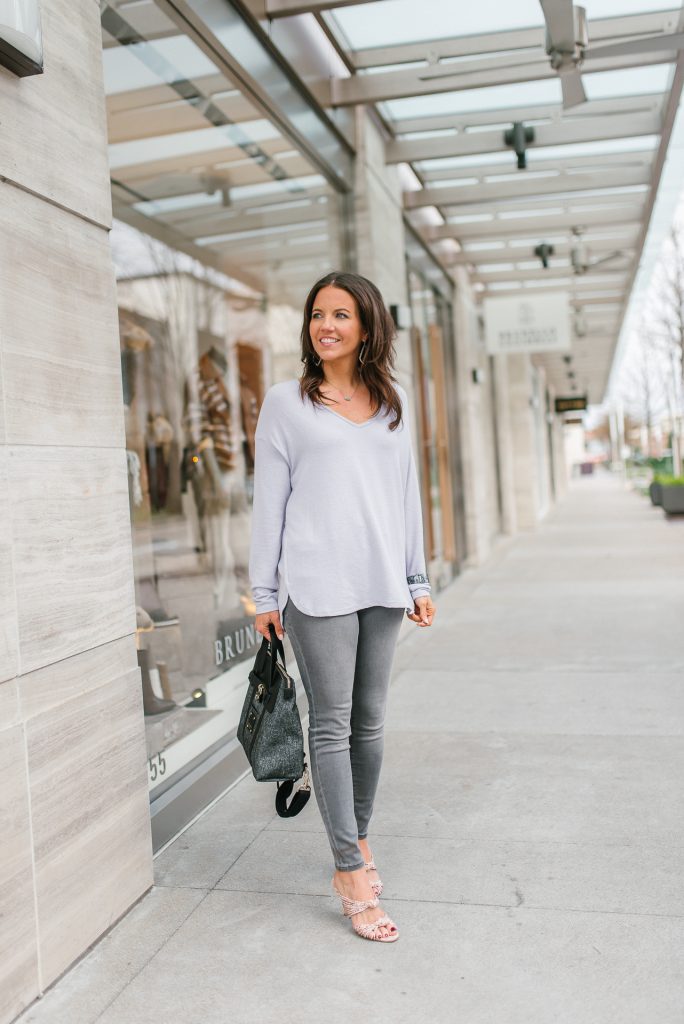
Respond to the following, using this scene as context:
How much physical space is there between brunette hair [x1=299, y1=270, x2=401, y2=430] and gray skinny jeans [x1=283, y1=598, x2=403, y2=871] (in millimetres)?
588

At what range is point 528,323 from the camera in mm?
12883

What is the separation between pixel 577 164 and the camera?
8.95m

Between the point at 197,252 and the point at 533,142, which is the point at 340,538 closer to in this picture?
the point at 197,252

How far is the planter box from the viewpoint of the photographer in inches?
725

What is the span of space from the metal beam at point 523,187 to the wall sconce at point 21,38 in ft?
23.0

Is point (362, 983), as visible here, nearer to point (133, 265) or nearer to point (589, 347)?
point (133, 265)

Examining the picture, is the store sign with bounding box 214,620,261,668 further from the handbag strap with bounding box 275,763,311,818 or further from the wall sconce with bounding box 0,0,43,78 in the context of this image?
the wall sconce with bounding box 0,0,43,78

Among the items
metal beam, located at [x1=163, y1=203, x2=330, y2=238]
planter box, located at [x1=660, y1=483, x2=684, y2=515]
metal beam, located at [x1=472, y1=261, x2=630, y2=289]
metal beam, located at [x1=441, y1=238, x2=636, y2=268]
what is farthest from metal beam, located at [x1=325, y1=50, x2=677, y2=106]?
planter box, located at [x1=660, y1=483, x2=684, y2=515]

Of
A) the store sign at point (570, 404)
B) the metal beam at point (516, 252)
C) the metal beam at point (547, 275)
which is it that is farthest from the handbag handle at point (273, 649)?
the store sign at point (570, 404)

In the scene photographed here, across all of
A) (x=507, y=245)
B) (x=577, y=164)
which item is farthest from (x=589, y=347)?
(x=577, y=164)

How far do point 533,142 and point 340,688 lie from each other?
639 cm

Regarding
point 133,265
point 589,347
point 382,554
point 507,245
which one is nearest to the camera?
point 382,554

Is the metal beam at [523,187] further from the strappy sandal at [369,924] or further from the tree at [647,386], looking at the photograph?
the tree at [647,386]

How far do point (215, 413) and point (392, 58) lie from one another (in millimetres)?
2571
